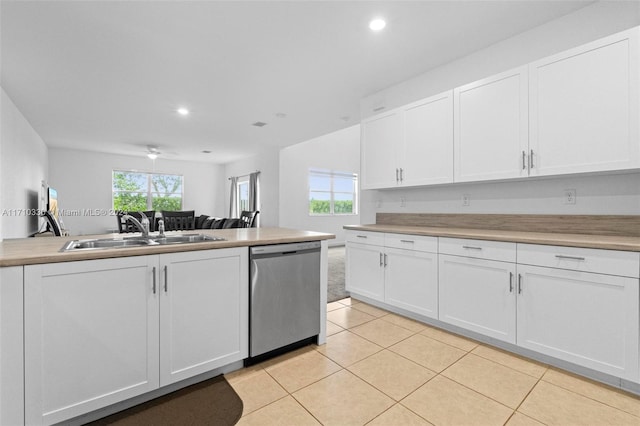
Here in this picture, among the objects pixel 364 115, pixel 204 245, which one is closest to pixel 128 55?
pixel 204 245

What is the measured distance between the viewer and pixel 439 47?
106 inches

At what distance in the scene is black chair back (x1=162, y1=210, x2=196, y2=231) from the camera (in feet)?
20.3

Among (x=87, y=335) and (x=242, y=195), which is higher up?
(x=242, y=195)

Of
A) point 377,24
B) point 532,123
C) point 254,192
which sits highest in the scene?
point 377,24

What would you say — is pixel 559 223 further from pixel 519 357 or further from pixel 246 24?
pixel 246 24

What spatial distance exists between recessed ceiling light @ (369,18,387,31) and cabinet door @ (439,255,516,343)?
1970mm

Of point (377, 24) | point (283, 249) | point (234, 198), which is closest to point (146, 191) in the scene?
point (234, 198)

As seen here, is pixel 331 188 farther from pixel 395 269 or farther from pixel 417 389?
pixel 417 389

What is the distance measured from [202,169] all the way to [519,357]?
9.32 metres

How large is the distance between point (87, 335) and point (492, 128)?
10.1ft

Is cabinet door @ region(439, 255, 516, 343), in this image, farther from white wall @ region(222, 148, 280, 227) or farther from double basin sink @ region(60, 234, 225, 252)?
white wall @ region(222, 148, 280, 227)

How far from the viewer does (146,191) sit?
27.9 ft

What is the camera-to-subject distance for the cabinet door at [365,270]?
301 centimetres

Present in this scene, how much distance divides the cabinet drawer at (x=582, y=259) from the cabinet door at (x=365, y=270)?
129 cm
